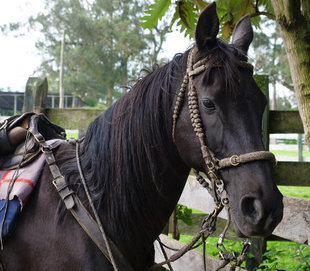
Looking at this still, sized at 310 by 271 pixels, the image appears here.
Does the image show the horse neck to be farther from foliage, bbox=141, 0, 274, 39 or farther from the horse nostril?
foliage, bbox=141, 0, 274, 39

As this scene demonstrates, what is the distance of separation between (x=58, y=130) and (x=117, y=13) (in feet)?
117

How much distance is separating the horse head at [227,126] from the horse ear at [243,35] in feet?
0.43

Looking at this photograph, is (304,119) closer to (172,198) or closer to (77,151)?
(172,198)

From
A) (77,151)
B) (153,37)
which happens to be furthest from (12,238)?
(153,37)

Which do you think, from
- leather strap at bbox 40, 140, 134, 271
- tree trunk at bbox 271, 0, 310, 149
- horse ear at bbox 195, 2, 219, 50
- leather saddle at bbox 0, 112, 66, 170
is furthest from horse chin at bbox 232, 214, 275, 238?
leather saddle at bbox 0, 112, 66, 170

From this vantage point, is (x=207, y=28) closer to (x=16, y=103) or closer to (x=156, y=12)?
(x=156, y=12)

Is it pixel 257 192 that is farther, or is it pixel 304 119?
pixel 304 119

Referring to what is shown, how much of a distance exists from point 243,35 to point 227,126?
2.20 ft

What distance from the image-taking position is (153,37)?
113 feet

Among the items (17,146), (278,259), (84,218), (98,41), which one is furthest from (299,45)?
(98,41)

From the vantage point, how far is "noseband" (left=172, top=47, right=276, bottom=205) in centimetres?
140

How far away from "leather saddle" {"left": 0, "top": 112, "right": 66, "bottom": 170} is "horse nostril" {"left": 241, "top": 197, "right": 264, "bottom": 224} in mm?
1306

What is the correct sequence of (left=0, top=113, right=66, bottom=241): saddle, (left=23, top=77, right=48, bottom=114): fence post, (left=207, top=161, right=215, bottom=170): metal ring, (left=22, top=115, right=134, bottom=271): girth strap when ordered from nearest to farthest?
(left=207, top=161, right=215, bottom=170): metal ring → (left=22, top=115, right=134, bottom=271): girth strap → (left=0, top=113, right=66, bottom=241): saddle → (left=23, top=77, right=48, bottom=114): fence post

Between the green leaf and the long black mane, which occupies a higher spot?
the green leaf
